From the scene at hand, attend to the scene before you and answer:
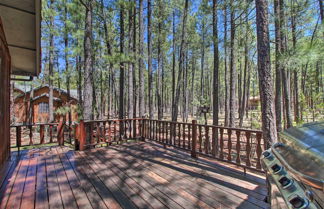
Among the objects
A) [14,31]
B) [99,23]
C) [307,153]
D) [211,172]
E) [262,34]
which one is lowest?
[211,172]

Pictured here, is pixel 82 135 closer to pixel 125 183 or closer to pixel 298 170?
pixel 125 183

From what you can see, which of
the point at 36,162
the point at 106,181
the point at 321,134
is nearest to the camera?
the point at 321,134

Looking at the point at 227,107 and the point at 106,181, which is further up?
the point at 227,107

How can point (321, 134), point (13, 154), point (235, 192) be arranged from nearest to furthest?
point (321, 134), point (235, 192), point (13, 154)

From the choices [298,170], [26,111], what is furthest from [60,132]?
[26,111]

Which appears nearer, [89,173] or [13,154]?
[89,173]

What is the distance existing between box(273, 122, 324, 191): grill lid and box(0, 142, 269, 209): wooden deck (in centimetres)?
115

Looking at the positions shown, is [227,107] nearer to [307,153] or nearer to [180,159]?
[180,159]

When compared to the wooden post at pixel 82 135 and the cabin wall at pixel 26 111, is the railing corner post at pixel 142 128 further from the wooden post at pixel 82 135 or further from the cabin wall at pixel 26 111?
the cabin wall at pixel 26 111

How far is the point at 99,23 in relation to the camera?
29.7 ft

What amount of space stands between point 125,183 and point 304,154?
7.74 feet

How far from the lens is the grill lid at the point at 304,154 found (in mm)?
802

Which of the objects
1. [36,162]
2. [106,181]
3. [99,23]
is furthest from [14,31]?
[99,23]

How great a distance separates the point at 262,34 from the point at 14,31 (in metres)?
4.34
